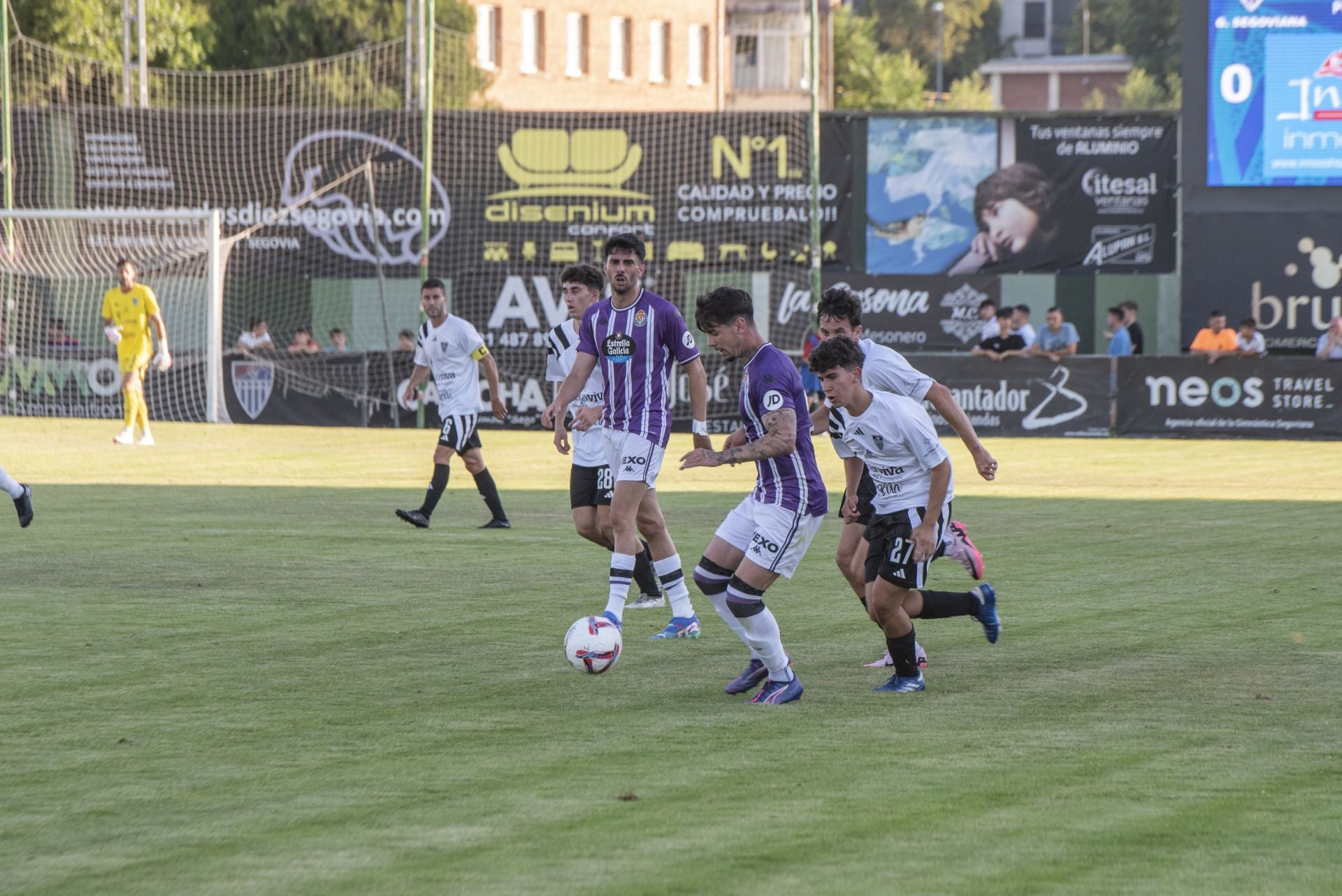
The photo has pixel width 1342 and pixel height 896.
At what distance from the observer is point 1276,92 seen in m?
28.8

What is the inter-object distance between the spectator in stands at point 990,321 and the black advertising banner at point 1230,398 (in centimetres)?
185

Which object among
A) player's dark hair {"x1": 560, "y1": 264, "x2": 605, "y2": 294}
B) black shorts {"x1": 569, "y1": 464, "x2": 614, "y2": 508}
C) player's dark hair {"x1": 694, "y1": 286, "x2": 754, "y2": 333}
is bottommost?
black shorts {"x1": 569, "y1": 464, "x2": 614, "y2": 508}

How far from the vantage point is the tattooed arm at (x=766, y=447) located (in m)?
7.77

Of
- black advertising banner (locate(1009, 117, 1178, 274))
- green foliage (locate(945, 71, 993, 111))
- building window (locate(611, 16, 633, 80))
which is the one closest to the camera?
black advertising banner (locate(1009, 117, 1178, 274))

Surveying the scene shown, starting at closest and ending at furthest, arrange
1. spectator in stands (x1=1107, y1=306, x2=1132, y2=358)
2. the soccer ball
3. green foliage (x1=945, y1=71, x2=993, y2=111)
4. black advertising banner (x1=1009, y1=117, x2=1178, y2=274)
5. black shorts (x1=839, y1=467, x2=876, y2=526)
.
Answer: the soccer ball
black shorts (x1=839, y1=467, x2=876, y2=526)
spectator in stands (x1=1107, y1=306, x2=1132, y2=358)
black advertising banner (x1=1009, y1=117, x2=1178, y2=274)
green foliage (x1=945, y1=71, x2=993, y2=111)

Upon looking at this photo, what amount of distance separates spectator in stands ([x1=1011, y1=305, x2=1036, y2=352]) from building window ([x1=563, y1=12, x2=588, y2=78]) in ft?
106

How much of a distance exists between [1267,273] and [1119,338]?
4.38 m

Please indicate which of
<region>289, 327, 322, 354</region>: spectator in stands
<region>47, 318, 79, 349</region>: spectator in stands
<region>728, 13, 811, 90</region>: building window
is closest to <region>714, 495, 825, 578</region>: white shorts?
<region>289, 327, 322, 354</region>: spectator in stands

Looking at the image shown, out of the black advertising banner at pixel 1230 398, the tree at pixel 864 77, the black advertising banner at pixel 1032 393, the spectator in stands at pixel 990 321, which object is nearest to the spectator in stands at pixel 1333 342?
the black advertising banner at pixel 1230 398

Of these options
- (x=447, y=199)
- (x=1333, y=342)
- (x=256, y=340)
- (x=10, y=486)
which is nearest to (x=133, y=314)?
(x=256, y=340)

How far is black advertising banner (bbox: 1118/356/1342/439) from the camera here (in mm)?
26641

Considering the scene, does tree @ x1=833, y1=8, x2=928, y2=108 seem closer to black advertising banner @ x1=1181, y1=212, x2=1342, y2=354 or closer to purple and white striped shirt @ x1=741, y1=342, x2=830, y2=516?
black advertising banner @ x1=1181, y1=212, x2=1342, y2=354

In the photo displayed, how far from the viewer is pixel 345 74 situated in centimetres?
4203

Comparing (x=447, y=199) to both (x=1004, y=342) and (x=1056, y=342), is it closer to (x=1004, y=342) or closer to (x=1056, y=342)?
(x=1004, y=342)
